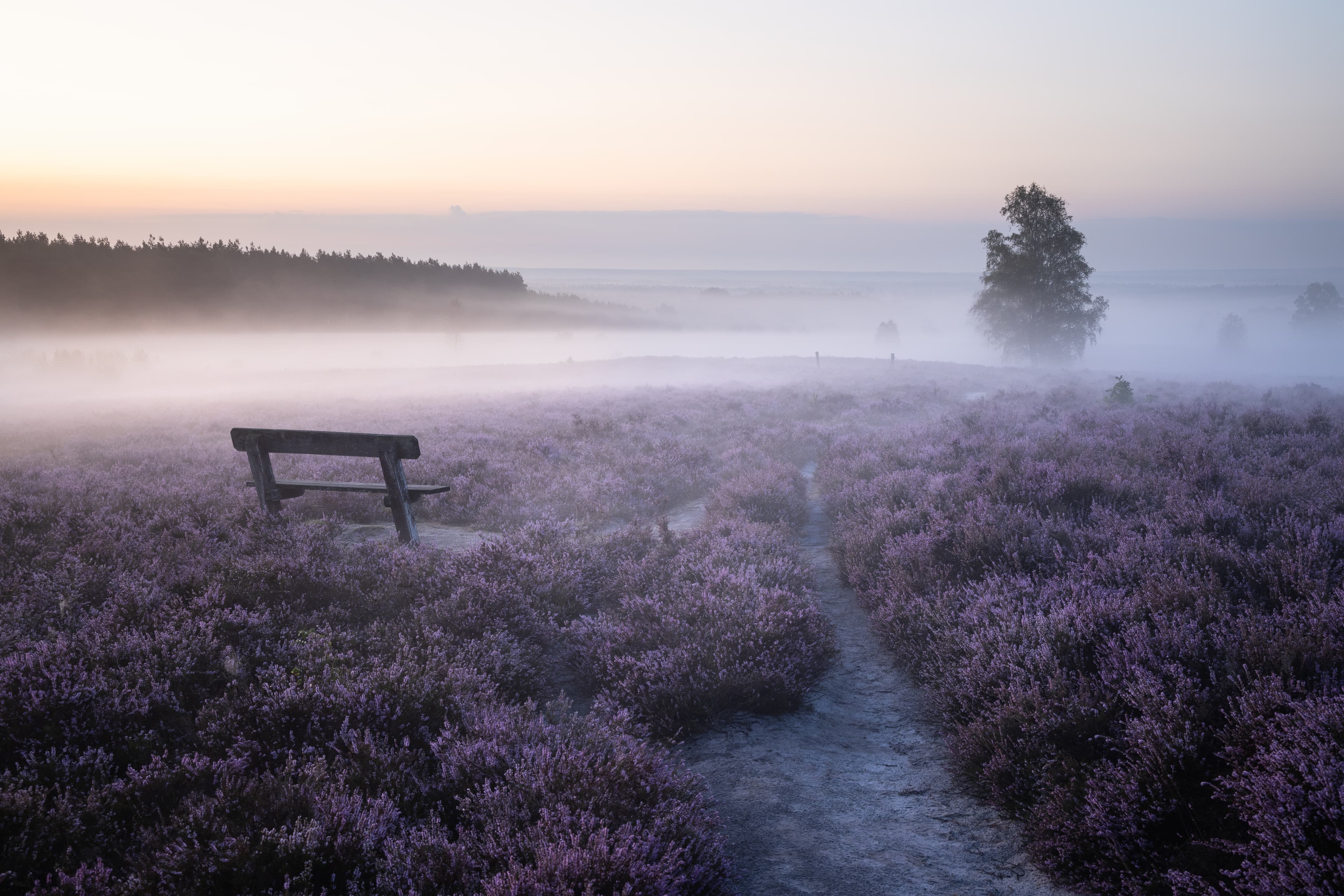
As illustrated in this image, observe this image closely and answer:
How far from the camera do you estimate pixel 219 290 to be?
2498 inches

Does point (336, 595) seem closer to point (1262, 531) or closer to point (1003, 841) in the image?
point (1003, 841)

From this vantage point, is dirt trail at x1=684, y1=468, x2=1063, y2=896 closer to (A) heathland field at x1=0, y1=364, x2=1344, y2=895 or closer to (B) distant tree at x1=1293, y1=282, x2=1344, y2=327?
(A) heathland field at x1=0, y1=364, x2=1344, y2=895

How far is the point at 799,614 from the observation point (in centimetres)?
514

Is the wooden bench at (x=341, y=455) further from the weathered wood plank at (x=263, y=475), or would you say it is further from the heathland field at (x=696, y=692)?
the heathland field at (x=696, y=692)

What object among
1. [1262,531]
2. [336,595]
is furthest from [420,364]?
[1262,531]

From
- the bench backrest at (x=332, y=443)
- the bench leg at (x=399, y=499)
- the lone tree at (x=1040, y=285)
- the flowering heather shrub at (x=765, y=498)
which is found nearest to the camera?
the bench backrest at (x=332, y=443)

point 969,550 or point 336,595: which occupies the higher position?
point 969,550

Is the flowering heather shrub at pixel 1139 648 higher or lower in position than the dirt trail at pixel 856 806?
higher

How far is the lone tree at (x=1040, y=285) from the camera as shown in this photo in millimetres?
43094

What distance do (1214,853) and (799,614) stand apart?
9.58 feet

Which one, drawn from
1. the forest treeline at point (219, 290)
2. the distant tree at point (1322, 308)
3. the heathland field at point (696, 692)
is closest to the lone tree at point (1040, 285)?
the heathland field at point (696, 692)

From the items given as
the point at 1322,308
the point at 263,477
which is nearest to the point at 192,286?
the point at 263,477

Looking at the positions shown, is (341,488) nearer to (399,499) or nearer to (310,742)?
(399,499)

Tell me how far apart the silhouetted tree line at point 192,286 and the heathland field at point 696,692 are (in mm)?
65553
